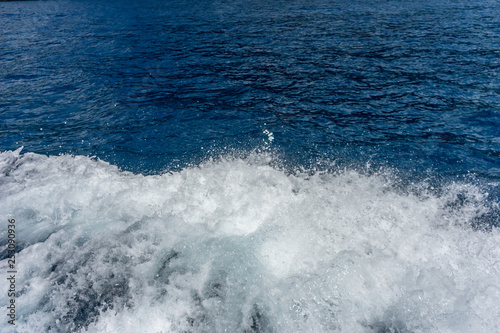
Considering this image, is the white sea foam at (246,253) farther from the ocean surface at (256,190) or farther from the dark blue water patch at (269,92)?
the dark blue water patch at (269,92)

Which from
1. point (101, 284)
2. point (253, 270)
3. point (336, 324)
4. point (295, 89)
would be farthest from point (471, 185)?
point (101, 284)

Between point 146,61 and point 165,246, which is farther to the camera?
point 146,61

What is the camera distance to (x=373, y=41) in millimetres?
19469

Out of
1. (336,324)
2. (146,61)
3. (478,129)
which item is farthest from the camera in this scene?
(146,61)

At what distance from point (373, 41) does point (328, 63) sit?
519 cm

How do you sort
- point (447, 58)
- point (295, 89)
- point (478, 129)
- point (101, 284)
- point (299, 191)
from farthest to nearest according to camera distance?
point (447, 58) < point (295, 89) < point (478, 129) < point (299, 191) < point (101, 284)

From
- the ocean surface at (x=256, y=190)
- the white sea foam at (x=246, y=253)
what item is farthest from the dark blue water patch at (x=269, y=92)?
the white sea foam at (x=246, y=253)

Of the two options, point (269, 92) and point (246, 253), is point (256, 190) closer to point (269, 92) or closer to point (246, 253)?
point (246, 253)

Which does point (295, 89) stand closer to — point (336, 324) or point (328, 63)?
point (328, 63)

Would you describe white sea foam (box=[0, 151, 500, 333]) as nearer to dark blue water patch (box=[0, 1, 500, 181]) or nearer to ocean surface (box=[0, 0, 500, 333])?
ocean surface (box=[0, 0, 500, 333])

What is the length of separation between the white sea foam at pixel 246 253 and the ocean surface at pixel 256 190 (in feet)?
0.12

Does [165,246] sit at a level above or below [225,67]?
below

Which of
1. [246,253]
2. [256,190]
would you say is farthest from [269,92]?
[246,253]

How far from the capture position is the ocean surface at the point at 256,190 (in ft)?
18.3
